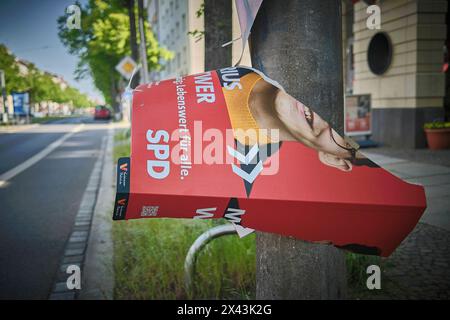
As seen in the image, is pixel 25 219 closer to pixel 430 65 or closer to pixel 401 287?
pixel 401 287

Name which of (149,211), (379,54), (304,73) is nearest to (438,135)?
(379,54)

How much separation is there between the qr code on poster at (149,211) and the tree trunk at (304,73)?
0.56 meters

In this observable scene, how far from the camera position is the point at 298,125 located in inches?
55.2

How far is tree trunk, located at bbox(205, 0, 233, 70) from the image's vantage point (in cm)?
442

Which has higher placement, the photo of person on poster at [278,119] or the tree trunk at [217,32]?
the tree trunk at [217,32]

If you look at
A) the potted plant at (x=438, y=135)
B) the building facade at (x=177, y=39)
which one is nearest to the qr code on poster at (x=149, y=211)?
the potted plant at (x=438, y=135)

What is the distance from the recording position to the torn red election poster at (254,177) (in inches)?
50.1

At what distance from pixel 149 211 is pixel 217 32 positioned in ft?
12.2

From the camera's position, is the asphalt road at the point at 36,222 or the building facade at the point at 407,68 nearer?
the asphalt road at the point at 36,222

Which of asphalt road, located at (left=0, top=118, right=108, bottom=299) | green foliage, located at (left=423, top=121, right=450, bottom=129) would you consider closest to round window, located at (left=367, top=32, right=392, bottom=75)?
green foliage, located at (left=423, top=121, right=450, bottom=129)

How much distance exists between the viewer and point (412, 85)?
1048 centimetres

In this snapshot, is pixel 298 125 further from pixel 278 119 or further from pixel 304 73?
pixel 304 73

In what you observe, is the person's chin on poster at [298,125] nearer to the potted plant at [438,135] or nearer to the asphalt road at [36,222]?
the asphalt road at [36,222]

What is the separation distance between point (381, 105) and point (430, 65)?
1.82 metres
